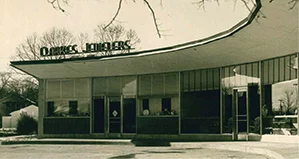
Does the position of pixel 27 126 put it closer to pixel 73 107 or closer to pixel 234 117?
pixel 73 107

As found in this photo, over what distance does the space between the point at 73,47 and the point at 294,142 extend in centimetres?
1499

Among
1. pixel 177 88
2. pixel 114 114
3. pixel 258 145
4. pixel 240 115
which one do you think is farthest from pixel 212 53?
pixel 114 114

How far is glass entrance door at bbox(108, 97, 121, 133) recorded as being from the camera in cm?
2738

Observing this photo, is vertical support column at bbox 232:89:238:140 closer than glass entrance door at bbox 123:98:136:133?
Yes

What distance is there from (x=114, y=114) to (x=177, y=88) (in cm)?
401

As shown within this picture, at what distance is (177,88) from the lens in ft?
83.1

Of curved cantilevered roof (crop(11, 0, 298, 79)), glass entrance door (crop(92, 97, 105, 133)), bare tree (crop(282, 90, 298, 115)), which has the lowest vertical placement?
glass entrance door (crop(92, 97, 105, 133))

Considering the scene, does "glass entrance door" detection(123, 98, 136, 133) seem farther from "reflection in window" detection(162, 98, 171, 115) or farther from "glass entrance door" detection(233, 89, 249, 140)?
"glass entrance door" detection(233, 89, 249, 140)

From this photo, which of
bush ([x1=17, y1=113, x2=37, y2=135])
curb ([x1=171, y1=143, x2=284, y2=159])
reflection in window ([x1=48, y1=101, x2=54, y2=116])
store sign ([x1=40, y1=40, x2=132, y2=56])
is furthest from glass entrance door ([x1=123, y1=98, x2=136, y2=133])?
bush ([x1=17, y1=113, x2=37, y2=135])

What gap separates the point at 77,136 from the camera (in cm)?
2814

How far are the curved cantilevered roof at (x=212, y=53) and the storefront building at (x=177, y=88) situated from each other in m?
0.04

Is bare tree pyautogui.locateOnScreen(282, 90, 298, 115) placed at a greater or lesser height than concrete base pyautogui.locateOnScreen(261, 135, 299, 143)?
greater

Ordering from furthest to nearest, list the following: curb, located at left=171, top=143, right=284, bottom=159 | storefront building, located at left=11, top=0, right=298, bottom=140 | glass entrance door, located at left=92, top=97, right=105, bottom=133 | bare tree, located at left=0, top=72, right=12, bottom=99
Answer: bare tree, located at left=0, top=72, right=12, bottom=99 < glass entrance door, located at left=92, top=97, right=105, bottom=133 < storefront building, located at left=11, top=0, right=298, bottom=140 < curb, located at left=171, top=143, right=284, bottom=159

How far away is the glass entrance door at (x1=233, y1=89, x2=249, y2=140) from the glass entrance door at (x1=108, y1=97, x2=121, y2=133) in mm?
6955
